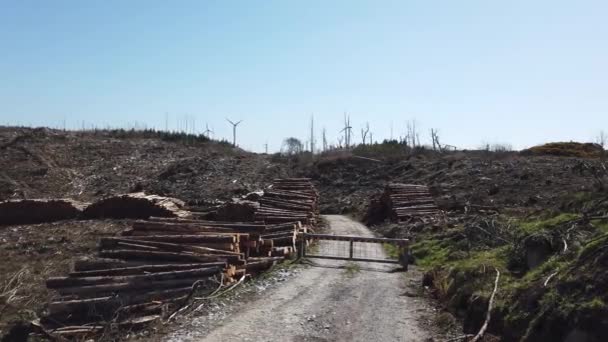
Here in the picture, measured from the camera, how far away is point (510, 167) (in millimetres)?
31188

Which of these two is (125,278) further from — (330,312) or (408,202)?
(408,202)

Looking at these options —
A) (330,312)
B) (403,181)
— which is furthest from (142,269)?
(403,181)

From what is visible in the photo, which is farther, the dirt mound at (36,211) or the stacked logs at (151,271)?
the dirt mound at (36,211)

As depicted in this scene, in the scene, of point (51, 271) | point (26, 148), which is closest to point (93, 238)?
point (51, 271)

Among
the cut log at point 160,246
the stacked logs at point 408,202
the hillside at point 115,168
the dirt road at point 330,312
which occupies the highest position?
the hillside at point 115,168

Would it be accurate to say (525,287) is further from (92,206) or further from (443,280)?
(92,206)

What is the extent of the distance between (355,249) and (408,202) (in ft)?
24.5

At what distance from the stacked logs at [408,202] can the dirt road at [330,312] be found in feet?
A: 34.4

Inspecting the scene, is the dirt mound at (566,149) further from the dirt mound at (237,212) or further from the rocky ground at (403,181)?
the dirt mound at (237,212)

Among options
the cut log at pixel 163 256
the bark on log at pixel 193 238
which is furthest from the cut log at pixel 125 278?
the bark on log at pixel 193 238

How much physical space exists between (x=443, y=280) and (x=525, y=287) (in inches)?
130

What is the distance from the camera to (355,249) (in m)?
17.5

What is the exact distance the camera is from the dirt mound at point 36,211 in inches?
907

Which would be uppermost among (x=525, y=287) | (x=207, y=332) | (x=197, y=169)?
(x=197, y=169)
